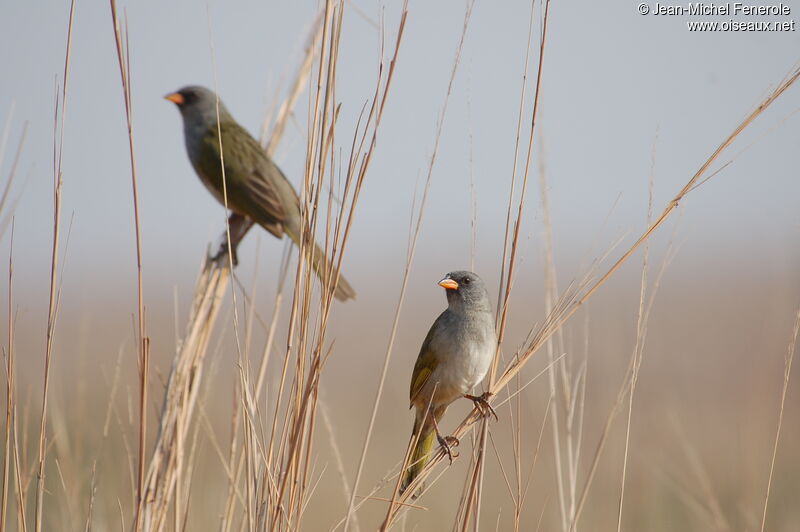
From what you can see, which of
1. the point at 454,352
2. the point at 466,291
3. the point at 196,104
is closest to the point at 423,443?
the point at 454,352

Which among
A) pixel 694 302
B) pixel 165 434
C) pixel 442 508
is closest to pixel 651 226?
pixel 165 434

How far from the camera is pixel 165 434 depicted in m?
2.96

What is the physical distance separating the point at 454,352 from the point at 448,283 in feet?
1.17

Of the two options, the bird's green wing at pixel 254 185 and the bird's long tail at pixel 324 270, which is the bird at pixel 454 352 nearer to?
the bird's long tail at pixel 324 270

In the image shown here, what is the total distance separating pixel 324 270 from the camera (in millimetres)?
2275

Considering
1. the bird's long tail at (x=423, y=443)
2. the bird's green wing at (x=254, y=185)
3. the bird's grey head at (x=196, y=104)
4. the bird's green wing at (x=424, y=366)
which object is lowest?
the bird's long tail at (x=423, y=443)

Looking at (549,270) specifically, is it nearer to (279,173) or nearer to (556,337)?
(556,337)

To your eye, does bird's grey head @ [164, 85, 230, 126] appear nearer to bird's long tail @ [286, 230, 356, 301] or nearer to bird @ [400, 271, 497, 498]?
bird's long tail @ [286, 230, 356, 301]

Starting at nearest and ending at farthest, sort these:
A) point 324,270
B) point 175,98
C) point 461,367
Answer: point 324,270, point 461,367, point 175,98

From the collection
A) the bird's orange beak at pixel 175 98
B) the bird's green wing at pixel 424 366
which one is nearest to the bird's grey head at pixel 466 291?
the bird's green wing at pixel 424 366

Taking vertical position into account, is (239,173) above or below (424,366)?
above

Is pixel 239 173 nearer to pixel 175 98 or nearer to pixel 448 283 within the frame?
pixel 175 98

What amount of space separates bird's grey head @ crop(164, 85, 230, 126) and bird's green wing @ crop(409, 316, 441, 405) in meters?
3.01

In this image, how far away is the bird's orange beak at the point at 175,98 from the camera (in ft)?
20.7
